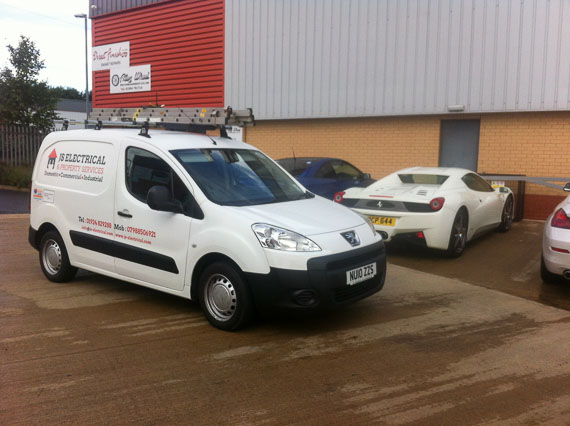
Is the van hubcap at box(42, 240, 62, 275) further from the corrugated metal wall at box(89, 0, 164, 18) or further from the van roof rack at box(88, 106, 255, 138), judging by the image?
the corrugated metal wall at box(89, 0, 164, 18)

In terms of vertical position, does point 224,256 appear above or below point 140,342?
above

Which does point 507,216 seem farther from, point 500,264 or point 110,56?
point 110,56

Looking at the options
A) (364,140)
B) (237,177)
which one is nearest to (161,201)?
(237,177)

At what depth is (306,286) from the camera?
4.37 metres

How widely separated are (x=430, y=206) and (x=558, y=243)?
1952 mm

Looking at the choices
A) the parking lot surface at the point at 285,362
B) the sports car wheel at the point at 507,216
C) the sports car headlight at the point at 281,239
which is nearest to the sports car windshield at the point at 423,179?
the sports car wheel at the point at 507,216

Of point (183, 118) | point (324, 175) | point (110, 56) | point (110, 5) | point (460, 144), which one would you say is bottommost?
point (324, 175)

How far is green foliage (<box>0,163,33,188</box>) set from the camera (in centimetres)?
1644

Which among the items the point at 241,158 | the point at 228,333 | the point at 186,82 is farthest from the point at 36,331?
the point at 186,82

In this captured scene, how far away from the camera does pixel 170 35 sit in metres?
18.8

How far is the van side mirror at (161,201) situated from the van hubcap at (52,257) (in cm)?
192

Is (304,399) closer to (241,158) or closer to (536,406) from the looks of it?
(536,406)

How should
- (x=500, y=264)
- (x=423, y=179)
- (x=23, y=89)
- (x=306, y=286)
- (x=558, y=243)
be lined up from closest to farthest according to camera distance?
1. (x=306, y=286)
2. (x=558, y=243)
3. (x=500, y=264)
4. (x=423, y=179)
5. (x=23, y=89)

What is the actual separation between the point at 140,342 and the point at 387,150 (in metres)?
10.7
